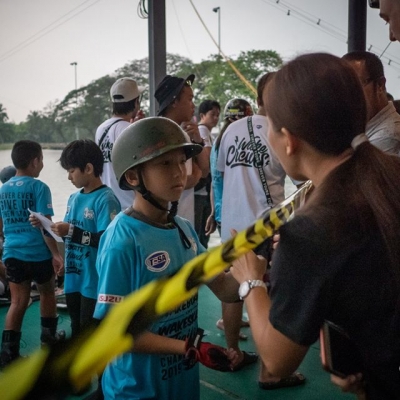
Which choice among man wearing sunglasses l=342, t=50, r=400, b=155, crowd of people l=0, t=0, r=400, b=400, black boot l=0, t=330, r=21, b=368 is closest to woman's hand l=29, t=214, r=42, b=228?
crowd of people l=0, t=0, r=400, b=400

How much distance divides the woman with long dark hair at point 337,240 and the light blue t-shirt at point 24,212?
2722 mm

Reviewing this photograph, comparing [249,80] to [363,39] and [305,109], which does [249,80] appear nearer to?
[363,39]

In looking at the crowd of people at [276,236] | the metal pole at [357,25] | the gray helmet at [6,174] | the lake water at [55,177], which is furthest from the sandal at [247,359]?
the metal pole at [357,25]

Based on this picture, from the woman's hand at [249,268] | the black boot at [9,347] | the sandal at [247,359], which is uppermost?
the woman's hand at [249,268]

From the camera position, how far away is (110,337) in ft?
2.44

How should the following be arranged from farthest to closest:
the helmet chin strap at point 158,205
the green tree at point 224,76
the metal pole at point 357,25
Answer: the green tree at point 224,76 < the metal pole at point 357,25 < the helmet chin strap at point 158,205

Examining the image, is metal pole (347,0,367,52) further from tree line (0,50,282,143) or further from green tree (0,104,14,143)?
green tree (0,104,14,143)

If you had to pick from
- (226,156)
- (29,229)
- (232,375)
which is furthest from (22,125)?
(232,375)

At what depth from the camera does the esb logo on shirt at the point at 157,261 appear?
164 centimetres

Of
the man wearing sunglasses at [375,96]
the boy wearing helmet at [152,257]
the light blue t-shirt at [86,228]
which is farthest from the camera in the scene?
the light blue t-shirt at [86,228]

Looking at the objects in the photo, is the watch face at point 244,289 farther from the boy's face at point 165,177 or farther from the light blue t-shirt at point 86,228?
the light blue t-shirt at point 86,228

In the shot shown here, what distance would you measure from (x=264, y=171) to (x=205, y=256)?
213 cm

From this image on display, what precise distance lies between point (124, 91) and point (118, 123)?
28 cm

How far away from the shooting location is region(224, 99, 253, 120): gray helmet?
3980mm
